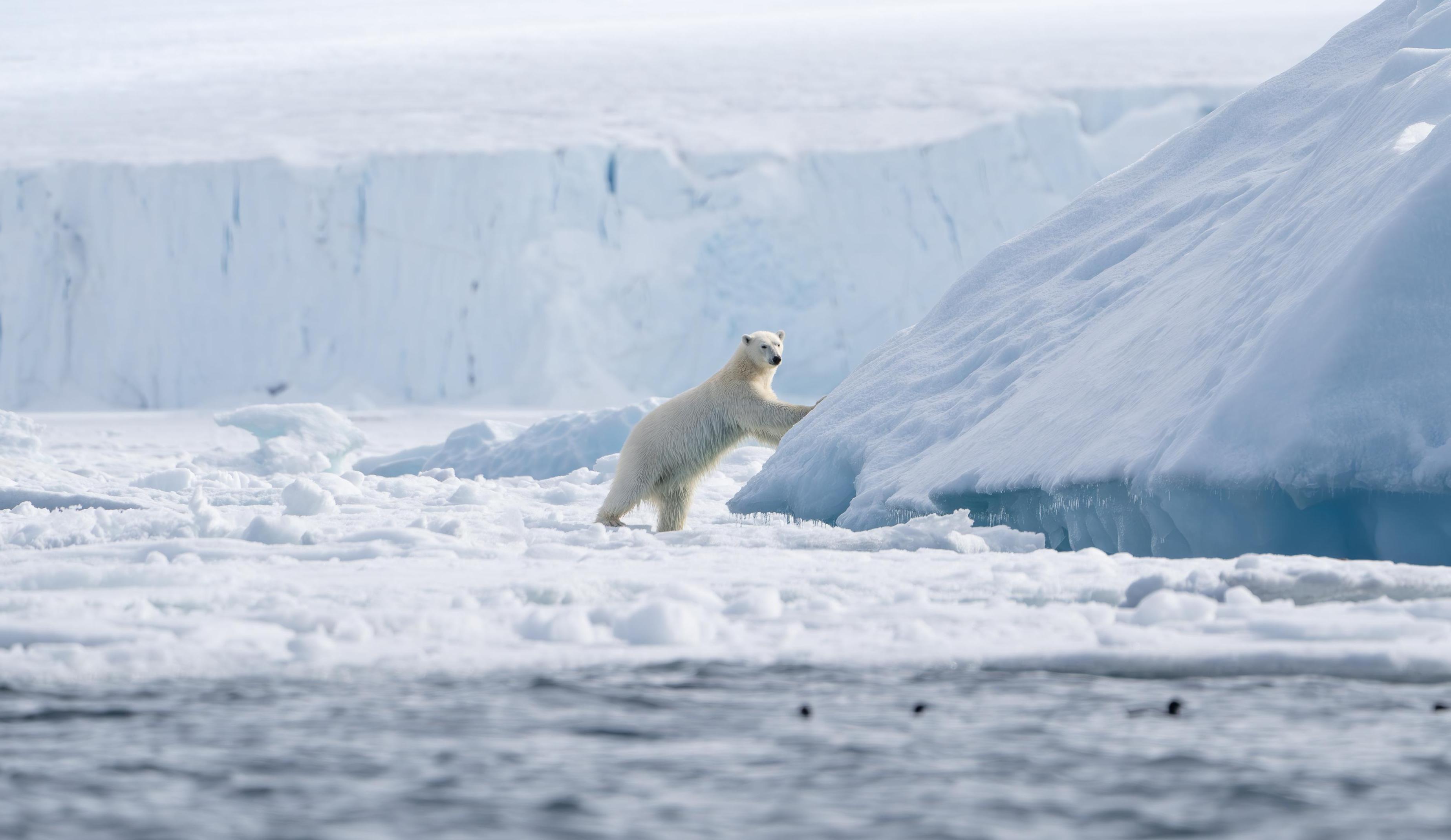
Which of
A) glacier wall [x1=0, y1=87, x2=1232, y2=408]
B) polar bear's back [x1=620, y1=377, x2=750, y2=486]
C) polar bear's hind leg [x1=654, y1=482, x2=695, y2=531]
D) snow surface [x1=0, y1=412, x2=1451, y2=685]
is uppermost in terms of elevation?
glacier wall [x1=0, y1=87, x2=1232, y2=408]

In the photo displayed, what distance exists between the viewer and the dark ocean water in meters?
2.17

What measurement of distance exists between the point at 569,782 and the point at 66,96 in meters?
30.8

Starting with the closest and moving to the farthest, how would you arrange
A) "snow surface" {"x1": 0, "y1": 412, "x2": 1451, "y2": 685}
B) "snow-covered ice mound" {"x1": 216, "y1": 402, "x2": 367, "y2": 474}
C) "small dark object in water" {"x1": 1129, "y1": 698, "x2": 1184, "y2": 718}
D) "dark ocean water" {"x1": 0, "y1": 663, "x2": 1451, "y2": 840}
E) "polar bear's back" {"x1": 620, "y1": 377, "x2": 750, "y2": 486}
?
"dark ocean water" {"x1": 0, "y1": 663, "x2": 1451, "y2": 840}, "small dark object in water" {"x1": 1129, "y1": 698, "x2": 1184, "y2": 718}, "snow surface" {"x1": 0, "y1": 412, "x2": 1451, "y2": 685}, "polar bear's back" {"x1": 620, "y1": 377, "x2": 750, "y2": 486}, "snow-covered ice mound" {"x1": 216, "y1": 402, "x2": 367, "y2": 474}

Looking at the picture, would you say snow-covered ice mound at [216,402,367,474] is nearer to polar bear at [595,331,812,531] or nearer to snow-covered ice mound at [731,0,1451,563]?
polar bear at [595,331,812,531]

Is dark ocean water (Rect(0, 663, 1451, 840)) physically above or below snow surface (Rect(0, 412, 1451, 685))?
below

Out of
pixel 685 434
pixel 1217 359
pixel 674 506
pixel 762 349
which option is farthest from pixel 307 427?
pixel 1217 359

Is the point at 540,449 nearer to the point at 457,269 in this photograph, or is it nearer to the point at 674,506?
the point at 674,506

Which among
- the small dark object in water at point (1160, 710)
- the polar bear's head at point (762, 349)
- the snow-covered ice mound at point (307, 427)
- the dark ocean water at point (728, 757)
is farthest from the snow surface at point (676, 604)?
the snow-covered ice mound at point (307, 427)

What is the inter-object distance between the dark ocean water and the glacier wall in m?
16.5

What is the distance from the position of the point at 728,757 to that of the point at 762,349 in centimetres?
460

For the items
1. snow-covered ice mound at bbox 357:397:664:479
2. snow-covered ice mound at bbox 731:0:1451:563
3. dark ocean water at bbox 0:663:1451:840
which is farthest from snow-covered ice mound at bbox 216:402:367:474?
dark ocean water at bbox 0:663:1451:840

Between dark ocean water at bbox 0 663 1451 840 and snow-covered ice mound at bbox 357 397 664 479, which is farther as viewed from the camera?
snow-covered ice mound at bbox 357 397 664 479

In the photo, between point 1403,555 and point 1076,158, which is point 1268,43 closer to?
point 1076,158

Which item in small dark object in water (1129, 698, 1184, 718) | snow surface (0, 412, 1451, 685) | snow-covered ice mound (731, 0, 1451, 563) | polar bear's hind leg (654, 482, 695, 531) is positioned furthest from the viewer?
polar bear's hind leg (654, 482, 695, 531)
